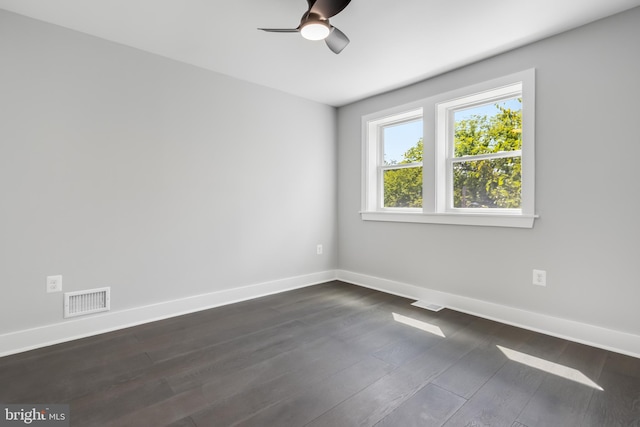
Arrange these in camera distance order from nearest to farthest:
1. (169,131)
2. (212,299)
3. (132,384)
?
1. (132,384)
2. (169,131)
3. (212,299)

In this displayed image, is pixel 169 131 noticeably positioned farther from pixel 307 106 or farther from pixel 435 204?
pixel 435 204

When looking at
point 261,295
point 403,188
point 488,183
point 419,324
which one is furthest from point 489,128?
point 261,295

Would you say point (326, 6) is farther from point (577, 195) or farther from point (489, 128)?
point (577, 195)

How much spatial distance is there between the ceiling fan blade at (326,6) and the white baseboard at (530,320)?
8.90ft

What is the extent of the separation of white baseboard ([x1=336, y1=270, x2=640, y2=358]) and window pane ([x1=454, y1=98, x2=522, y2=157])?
4.76 ft

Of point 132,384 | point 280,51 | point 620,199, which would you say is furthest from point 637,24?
point 132,384

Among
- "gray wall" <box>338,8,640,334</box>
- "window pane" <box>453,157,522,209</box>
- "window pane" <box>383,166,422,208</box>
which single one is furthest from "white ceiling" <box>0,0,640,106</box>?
"window pane" <box>383,166,422,208</box>

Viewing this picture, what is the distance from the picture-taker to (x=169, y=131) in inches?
114

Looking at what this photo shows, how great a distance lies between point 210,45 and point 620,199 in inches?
133

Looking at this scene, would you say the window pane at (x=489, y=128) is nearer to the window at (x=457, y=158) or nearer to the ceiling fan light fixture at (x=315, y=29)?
the window at (x=457, y=158)

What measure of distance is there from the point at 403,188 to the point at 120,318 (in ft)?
10.4

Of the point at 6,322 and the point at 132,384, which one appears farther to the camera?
the point at 6,322

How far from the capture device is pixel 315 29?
196 centimetres

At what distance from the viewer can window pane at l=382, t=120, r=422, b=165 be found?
3631 millimetres
